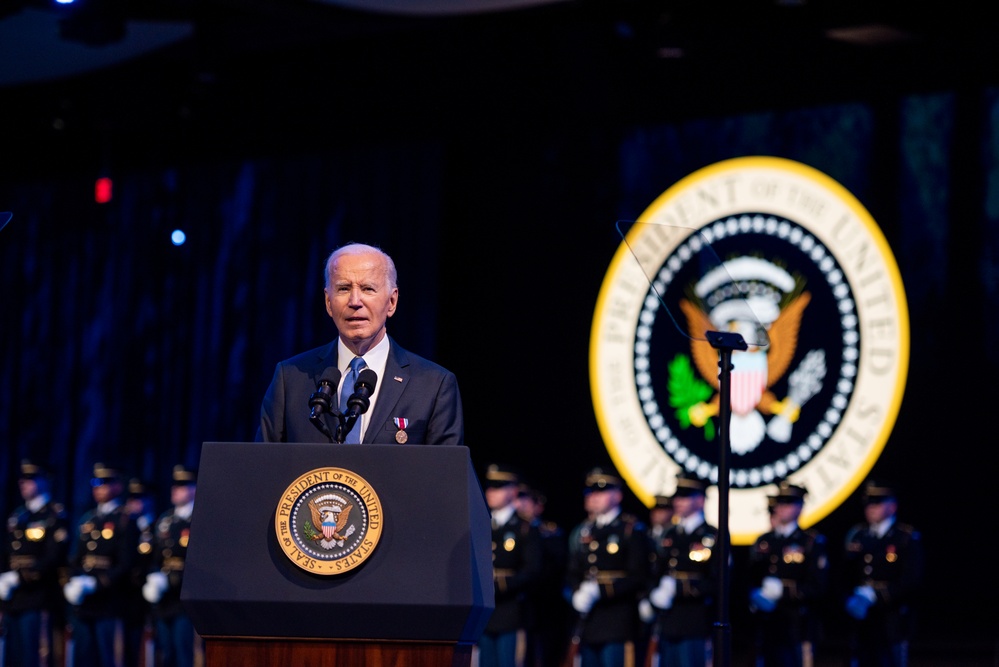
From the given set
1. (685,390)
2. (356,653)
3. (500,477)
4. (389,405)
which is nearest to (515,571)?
(500,477)

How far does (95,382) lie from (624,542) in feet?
16.9

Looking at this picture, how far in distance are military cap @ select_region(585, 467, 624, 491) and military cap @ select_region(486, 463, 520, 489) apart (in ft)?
1.78

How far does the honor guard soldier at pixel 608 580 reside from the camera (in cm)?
822

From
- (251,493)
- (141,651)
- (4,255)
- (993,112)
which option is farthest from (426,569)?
(4,255)

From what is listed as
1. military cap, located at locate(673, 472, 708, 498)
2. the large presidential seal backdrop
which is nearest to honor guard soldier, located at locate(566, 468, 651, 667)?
military cap, located at locate(673, 472, 708, 498)

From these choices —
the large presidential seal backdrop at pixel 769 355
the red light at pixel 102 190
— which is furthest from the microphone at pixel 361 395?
the red light at pixel 102 190

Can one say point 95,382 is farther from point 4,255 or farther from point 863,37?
point 863,37

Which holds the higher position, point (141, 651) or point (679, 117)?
point (679, 117)

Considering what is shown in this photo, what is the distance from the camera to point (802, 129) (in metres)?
8.44

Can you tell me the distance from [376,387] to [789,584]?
5428mm

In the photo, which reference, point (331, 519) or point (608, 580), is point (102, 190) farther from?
point (331, 519)

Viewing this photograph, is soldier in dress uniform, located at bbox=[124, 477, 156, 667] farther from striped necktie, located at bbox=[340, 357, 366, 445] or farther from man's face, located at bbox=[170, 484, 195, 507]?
striped necktie, located at bbox=[340, 357, 366, 445]

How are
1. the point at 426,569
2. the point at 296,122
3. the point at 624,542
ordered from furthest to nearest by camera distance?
the point at 296,122
the point at 624,542
the point at 426,569

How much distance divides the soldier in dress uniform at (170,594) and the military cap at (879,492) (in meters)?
4.54
